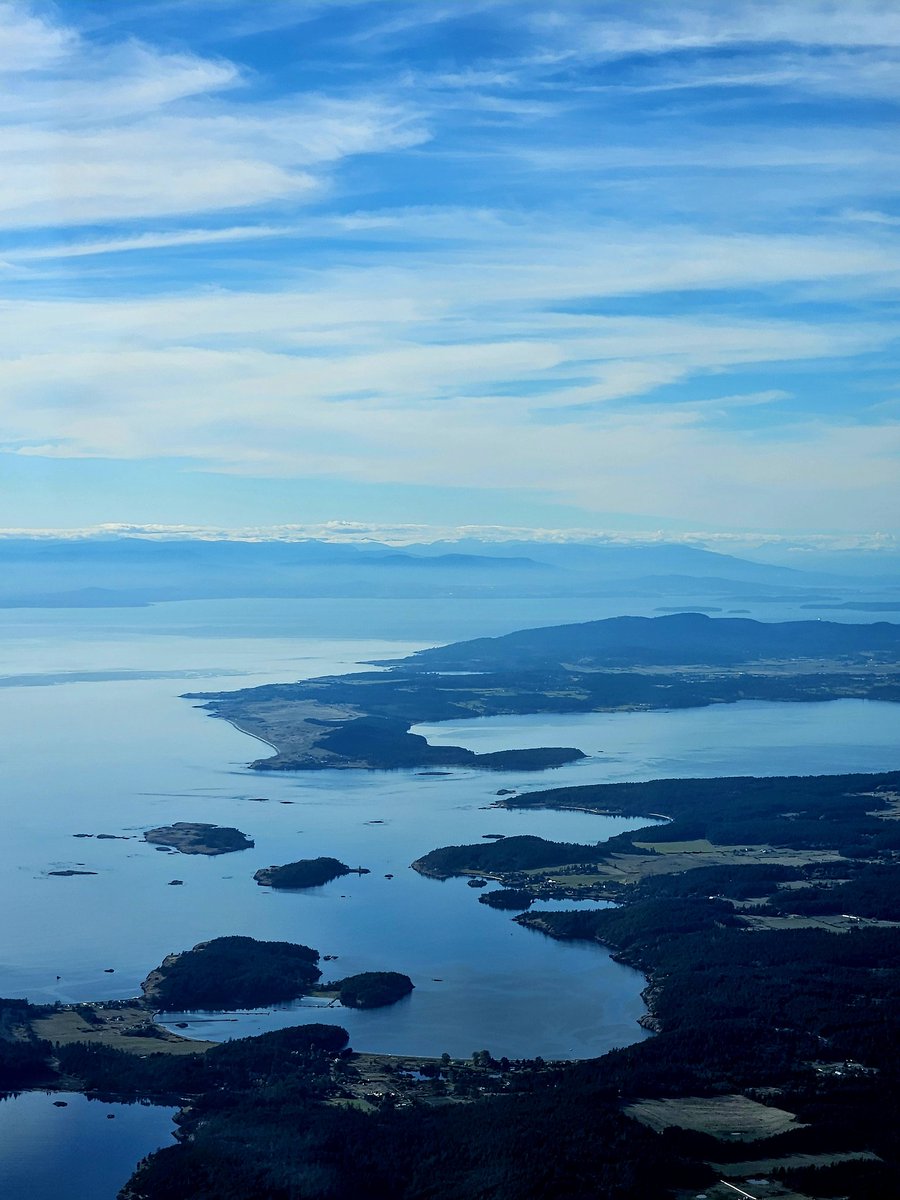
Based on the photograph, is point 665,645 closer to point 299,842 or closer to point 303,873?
point 299,842

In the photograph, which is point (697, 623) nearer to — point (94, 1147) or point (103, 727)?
point (103, 727)

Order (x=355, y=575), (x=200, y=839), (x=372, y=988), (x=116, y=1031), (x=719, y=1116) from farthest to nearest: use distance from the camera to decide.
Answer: (x=355, y=575)
(x=200, y=839)
(x=372, y=988)
(x=116, y=1031)
(x=719, y=1116)

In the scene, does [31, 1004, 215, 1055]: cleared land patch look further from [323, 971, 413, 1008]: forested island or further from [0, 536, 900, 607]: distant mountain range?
[0, 536, 900, 607]: distant mountain range

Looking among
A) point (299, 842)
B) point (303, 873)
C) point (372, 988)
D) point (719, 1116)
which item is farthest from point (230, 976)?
point (299, 842)

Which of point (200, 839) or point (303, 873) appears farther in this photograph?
point (200, 839)

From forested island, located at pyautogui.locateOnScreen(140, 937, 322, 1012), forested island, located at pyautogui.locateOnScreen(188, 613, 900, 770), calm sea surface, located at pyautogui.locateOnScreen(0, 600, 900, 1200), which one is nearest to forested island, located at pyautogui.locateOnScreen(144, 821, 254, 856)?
calm sea surface, located at pyautogui.locateOnScreen(0, 600, 900, 1200)

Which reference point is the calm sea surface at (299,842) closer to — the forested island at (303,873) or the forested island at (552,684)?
the forested island at (303,873)

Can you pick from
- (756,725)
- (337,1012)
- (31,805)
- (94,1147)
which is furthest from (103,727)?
(94,1147)
